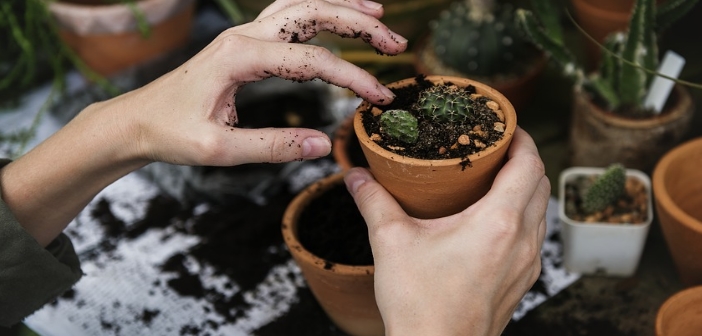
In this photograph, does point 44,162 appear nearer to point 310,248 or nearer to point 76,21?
point 310,248

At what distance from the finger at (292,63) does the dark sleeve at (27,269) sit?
0.45 metres

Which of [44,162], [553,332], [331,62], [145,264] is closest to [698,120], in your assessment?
[553,332]

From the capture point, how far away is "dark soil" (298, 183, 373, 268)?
3.69 feet

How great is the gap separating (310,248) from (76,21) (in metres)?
1.07

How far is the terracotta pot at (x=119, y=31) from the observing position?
5.80 feet

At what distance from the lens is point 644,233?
1.24 metres

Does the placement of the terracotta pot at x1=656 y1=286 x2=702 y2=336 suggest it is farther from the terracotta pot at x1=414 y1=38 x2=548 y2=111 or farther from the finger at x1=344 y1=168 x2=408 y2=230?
the terracotta pot at x1=414 y1=38 x2=548 y2=111

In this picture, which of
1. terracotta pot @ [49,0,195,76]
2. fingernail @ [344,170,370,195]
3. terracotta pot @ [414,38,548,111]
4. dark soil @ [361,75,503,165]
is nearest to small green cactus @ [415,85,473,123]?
dark soil @ [361,75,503,165]

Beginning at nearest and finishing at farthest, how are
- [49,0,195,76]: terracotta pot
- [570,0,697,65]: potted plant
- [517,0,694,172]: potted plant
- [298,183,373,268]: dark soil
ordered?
[298,183,373,268]: dark soil → [517,0,694,172]: potted plant → [570,0,697,65]: potted plant → [49,0,195,76]: terracotta pot

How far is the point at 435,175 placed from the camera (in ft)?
2.95

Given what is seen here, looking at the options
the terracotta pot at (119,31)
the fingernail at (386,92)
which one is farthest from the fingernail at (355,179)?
the terracotta pot at (119,31)

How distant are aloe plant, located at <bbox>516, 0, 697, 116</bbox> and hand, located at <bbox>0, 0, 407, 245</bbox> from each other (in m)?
0.56

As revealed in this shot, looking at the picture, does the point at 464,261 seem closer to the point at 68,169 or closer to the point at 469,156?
the point at 469,156

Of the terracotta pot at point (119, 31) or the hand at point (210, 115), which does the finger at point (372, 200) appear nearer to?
the hand at point (210, 115)
